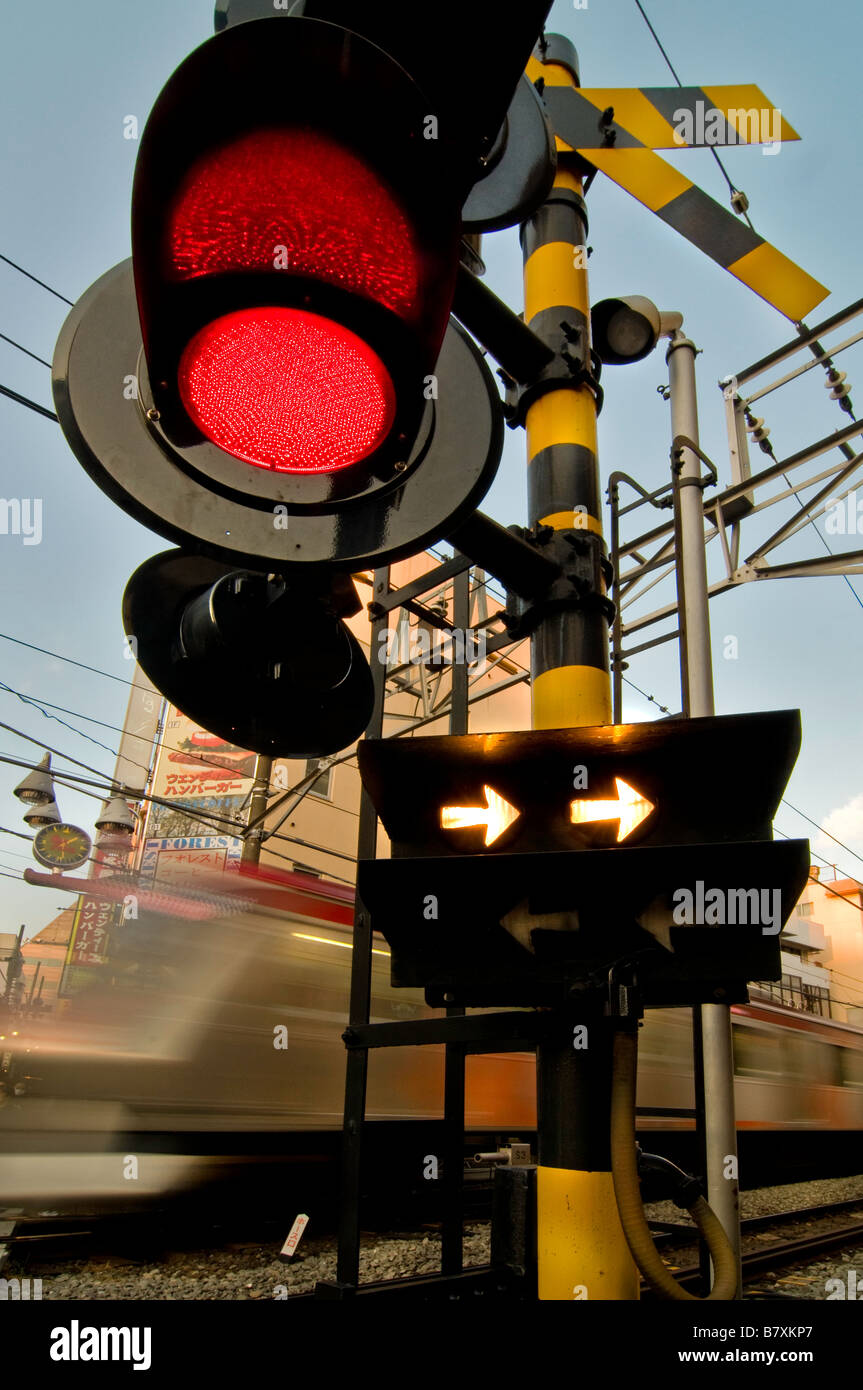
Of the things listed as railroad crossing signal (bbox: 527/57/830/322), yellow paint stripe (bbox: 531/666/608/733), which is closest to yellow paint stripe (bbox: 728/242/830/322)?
railroad crossing signal (bbox: 527/57/830/322)

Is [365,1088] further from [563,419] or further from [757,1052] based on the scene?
[757,1052]

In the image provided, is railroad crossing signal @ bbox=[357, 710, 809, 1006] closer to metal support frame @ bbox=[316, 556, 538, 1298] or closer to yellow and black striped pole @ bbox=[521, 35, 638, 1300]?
yellow and black striped pole @ bbox=[521, 35, 638, 1300]

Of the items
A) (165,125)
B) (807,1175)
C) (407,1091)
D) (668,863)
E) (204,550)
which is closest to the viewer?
(165,125)

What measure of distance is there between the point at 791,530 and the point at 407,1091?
7.12 metres

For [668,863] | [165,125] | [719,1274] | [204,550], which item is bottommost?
[719,1274]

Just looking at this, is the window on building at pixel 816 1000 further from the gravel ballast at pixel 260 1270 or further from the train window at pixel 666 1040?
the gravel ballast at pixel 260 1270

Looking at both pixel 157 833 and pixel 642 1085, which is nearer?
pixel 642 1085

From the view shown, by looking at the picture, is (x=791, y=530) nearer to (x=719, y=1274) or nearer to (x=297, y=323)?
(x=719, y=1274)

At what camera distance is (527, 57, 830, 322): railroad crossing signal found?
10.5ft

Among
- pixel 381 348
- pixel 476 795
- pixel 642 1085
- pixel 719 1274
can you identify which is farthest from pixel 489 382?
pixel 642 1085

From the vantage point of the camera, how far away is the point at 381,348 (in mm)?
Result: 926

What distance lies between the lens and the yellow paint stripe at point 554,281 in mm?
2912

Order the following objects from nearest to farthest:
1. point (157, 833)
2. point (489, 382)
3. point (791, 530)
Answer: point (489, 382) < point (791, 530) < point (157, 833)

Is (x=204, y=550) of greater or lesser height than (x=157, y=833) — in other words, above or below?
below
